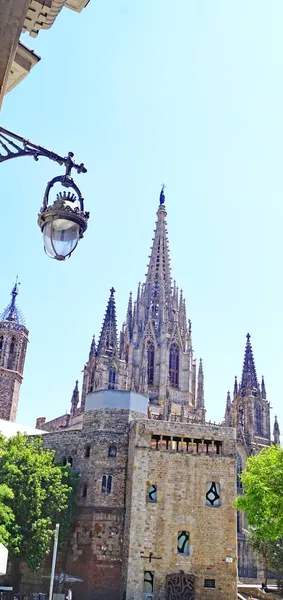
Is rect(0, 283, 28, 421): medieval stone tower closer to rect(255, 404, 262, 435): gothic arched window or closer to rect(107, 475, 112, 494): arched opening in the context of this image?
rect(107, 475, 112, 494): arched opening

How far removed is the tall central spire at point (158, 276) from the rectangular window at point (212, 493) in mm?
42932

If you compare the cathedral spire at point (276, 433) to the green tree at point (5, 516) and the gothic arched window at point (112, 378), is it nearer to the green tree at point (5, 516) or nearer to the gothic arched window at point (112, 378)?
the gothic arched window at point (112, 378)

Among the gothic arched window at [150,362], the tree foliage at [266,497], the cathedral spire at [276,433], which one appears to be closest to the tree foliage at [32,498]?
the tree foliage at [266,497]

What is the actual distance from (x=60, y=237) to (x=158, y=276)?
243 ft

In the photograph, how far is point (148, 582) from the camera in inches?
1188

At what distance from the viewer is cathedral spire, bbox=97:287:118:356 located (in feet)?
217

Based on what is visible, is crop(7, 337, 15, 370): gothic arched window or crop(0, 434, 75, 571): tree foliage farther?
crop(7, 337, 15, 370): gothic arched window

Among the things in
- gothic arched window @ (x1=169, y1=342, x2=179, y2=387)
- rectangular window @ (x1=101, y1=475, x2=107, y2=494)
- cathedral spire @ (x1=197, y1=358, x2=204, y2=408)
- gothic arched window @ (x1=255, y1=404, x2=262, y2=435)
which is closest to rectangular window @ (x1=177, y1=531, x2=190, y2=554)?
rectangular window @ (x1=101, y1=475, x2=107, y2=494)

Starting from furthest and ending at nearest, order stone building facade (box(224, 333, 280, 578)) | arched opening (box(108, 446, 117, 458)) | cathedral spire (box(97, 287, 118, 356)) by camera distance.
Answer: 1. cathedral spire (box(97, 287, 118, 356))
2. stone building facade (box(224, 333, 280, 578))
3. arched opening (box(108, 446, 117, 458))

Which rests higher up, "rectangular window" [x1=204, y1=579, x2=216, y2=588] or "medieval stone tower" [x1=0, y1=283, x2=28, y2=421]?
"medieval stone tower" [x1=0, y1=283, x2=28, y2=421]

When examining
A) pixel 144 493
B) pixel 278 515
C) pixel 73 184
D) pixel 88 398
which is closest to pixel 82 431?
pixel 88 398

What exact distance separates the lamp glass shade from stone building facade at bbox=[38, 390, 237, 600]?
28083 mm

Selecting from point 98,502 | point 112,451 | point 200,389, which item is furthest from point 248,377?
point 98,502

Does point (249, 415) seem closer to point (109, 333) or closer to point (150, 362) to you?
point (150, 362)
